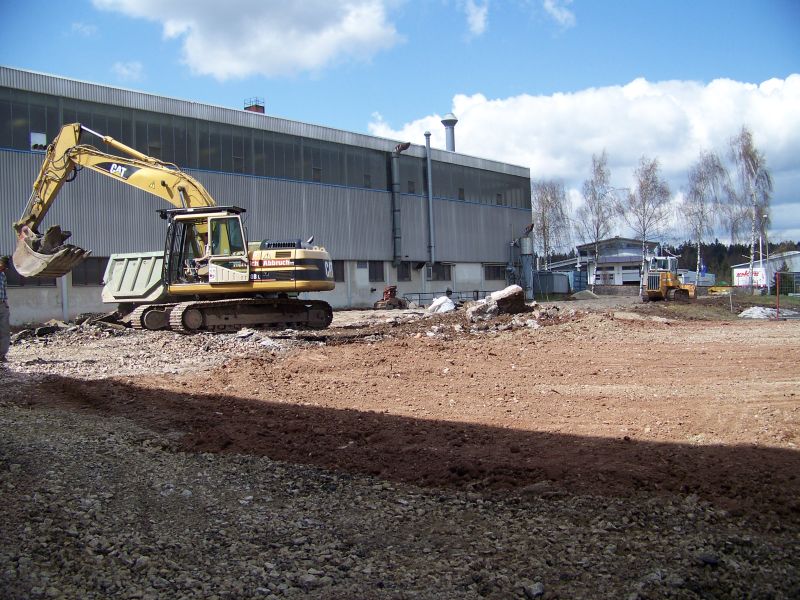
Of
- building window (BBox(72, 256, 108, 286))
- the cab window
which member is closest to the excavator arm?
the cab window

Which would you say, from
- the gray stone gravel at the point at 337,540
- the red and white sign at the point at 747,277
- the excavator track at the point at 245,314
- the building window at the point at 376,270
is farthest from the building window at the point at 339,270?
the red and white sign at the point at 747,277

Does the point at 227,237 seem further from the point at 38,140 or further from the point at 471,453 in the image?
the point at 38,140

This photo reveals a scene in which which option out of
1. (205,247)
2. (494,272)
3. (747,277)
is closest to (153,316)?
(205,247)

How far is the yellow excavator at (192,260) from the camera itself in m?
16.9

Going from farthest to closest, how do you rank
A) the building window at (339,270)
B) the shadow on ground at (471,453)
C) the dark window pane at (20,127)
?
the building window at (339,270) → the dark window pane at (20,127) → the shadow on ground at (471,453)

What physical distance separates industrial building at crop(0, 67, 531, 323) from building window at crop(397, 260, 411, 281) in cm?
6

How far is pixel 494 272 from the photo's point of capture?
151 ft

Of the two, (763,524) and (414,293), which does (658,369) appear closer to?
(763,524)

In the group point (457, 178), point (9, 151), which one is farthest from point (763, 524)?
point (457, 178)

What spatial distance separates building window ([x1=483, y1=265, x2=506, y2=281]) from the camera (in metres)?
45.2

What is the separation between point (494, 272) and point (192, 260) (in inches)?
1219

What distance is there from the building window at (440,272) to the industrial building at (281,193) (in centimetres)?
7

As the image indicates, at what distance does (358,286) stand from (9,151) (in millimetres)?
16970

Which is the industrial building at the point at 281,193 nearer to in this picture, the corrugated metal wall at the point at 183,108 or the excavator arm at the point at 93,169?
the corrugated metal wall at the point at 183,108
